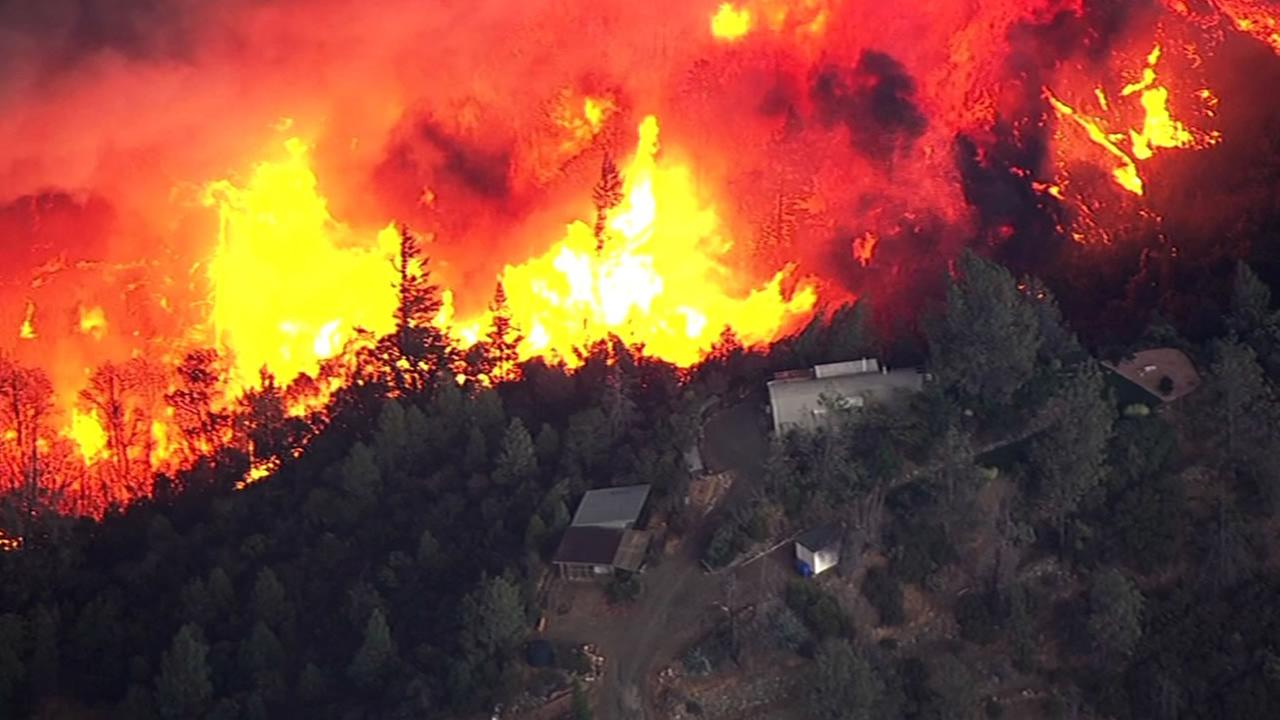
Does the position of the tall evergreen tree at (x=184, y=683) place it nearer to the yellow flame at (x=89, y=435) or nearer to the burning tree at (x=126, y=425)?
the burning tree at (x=126, y=425)

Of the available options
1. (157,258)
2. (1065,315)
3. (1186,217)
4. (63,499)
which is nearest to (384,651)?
(63,499)

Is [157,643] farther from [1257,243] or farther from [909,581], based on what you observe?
[1257,243]

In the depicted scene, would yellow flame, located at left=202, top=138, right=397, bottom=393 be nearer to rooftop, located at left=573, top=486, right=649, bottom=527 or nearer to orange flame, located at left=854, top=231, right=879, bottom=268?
rooftop, located at left=573, top=486, right=649, bottom=527

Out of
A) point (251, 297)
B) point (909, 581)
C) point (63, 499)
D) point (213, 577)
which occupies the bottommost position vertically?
point (909, 581)

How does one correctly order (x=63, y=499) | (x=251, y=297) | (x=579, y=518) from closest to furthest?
(x=579, y=518) → (x=63, y=499) → (x=251, y=297)

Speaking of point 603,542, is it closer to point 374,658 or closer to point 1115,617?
point 374,658

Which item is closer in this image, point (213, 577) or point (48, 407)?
point (213, 577)
